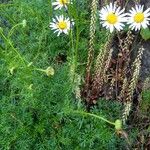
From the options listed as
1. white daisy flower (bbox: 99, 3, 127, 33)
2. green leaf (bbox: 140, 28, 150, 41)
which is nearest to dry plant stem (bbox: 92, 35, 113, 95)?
white daisy flower (bbox: 99, 3, 127, 33)

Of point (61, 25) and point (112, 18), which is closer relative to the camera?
point (112, 18)

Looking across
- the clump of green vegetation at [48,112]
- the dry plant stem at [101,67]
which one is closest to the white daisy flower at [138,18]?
the dry plant stem at [101,67]

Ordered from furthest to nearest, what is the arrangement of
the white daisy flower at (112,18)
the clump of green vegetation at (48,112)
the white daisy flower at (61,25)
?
the white daisy flower at (61,25), the white daisy flower at (112,18), the clump of green vegetation at (48,112)

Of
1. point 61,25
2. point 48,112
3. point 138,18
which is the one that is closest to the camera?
point 48,112

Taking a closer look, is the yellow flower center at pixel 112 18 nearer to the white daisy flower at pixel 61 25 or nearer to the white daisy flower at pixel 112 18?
the white daisy flower at pixel 112 18

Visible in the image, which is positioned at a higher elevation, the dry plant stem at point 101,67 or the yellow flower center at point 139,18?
the yellow flower center at point 139,18

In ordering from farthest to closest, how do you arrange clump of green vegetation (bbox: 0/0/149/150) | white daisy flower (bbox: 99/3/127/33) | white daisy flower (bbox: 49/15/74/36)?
white daisy flower (bbox: 49/15/74/36) → white daisy flower (bbox: 99/3/127/33) → clump of green vegetation (bbox: 0/0/149/150)

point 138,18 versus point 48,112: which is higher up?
point 138,18

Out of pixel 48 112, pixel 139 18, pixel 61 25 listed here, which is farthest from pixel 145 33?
pixel 48 112

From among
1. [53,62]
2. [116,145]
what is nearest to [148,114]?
[116,145]

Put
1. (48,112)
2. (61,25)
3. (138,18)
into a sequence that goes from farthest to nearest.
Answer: (61,25), (138,18), (48,112)

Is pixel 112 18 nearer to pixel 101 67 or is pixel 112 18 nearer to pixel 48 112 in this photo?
pixel 101 67

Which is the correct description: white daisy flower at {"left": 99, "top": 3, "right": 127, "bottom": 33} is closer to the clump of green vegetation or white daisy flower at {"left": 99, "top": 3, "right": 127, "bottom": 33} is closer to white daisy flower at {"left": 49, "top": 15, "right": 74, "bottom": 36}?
the clump of green vegetation
